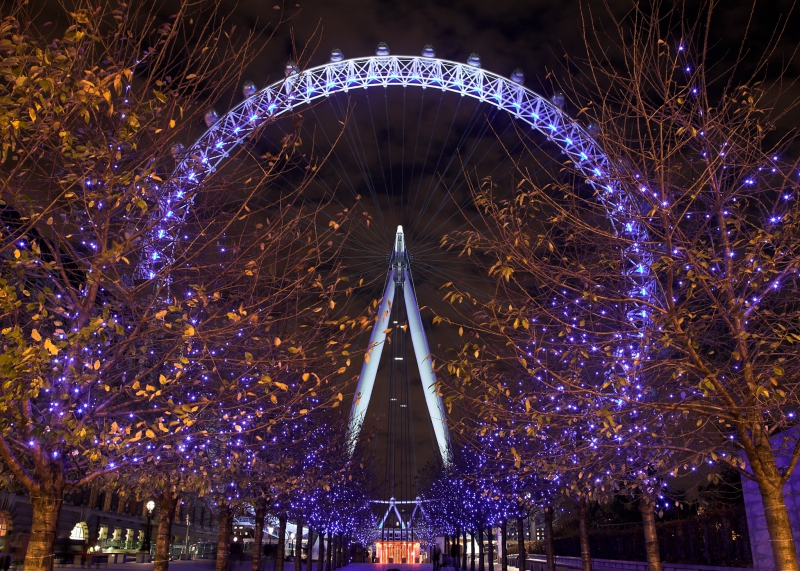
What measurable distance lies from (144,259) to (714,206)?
29.3ft

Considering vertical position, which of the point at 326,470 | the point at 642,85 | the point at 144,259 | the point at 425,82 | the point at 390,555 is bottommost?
the point at 390,555

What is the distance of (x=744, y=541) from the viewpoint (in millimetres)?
19875

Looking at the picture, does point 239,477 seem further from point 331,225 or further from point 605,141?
point 605,141

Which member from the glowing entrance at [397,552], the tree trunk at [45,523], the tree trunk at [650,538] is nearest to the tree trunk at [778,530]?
the tree trunk at [45,523]

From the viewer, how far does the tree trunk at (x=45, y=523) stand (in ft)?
27.8

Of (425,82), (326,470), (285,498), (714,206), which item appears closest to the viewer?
(714,206)

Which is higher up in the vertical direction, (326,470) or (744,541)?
(326,470)

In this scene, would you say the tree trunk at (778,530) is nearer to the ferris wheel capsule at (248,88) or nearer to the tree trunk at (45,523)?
the tree trunk at (45,523)

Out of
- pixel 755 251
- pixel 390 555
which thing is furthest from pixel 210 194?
pixel 390 555

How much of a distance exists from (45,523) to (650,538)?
43.8ft

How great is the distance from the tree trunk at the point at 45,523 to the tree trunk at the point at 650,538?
41.7ft

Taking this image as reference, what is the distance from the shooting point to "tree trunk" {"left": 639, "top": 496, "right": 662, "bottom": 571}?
1550 cm

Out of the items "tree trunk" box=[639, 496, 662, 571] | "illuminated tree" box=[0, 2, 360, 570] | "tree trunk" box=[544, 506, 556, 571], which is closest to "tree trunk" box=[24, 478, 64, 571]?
"illuminated tree" box=[0, 2, 360, 570]

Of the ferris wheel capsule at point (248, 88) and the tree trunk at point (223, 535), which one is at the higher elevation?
the ferris wheel capsule at point (248, 88)
